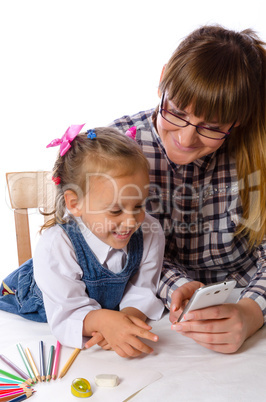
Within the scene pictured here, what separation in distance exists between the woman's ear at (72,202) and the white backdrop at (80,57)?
1.44 m

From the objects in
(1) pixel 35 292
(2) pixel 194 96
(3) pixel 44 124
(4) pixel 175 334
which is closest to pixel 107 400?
(4) pixel 175 334

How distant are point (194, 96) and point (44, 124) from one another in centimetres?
159

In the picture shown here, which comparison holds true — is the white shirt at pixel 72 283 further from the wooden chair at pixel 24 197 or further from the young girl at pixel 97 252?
the wooden chair at pixel 24 197

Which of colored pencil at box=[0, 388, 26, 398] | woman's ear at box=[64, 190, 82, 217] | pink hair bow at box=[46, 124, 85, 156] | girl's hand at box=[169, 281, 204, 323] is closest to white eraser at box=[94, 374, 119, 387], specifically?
colored pencil at box=[0, 388, 26, 398]

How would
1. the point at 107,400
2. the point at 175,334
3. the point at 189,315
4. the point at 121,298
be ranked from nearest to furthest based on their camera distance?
1. the point at 107,400
2. the point at 189,315
3. the point at 175,334
4. the point at 121,298

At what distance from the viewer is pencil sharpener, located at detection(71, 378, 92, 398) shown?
756 millimetres

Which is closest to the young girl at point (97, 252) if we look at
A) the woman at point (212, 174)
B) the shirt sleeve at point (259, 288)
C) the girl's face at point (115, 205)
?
the girl's face at point (115, 205)

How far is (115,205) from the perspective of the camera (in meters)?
0.99

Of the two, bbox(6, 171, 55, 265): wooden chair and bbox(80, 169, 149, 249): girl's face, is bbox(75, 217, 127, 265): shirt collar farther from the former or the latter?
bbox(6, 171, 55, 265): wooden chair

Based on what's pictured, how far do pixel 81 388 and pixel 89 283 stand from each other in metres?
0.32

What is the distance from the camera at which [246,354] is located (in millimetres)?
918

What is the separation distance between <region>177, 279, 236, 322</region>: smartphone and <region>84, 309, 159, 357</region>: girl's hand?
0.08 metres

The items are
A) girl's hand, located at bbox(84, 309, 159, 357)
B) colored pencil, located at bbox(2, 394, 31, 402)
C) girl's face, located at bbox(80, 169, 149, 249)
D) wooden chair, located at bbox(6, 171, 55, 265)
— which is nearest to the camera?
colored pencil, located at bbox(2, 394, 31, 402)

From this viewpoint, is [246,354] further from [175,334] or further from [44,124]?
[44,124]
